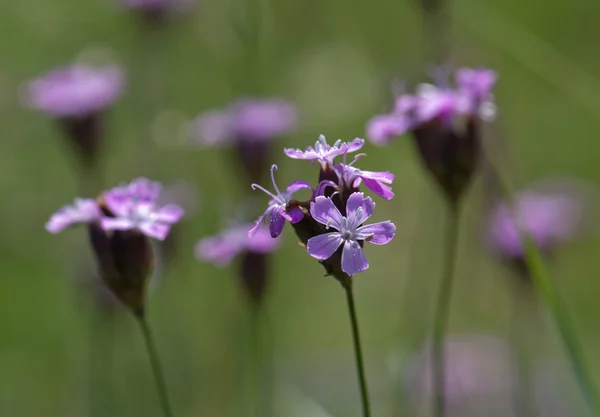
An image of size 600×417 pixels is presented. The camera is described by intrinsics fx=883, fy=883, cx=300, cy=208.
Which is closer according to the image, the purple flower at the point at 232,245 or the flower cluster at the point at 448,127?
the flower cluster at the point at 448,127

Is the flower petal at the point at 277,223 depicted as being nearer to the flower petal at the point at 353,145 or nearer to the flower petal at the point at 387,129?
the flower petal at the point at 353,145

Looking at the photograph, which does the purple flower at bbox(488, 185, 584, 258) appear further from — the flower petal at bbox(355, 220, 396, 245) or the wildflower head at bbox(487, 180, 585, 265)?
the flower petal at bbox(355, 220, 396, 245)

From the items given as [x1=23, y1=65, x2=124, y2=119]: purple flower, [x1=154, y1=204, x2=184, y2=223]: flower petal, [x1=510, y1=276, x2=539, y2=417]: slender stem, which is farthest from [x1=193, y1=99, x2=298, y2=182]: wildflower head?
[x1=154, y1=204, x2=184, y2=223]: flower petal

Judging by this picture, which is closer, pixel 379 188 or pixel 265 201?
pixel 379 188

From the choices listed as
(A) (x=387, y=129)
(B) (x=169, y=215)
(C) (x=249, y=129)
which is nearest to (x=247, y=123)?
(C) (x=249, y=129)

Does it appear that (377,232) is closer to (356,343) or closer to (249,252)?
(356,343)

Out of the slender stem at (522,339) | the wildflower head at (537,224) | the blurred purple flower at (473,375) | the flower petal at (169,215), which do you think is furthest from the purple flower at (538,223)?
the flower petal at (169,215)
